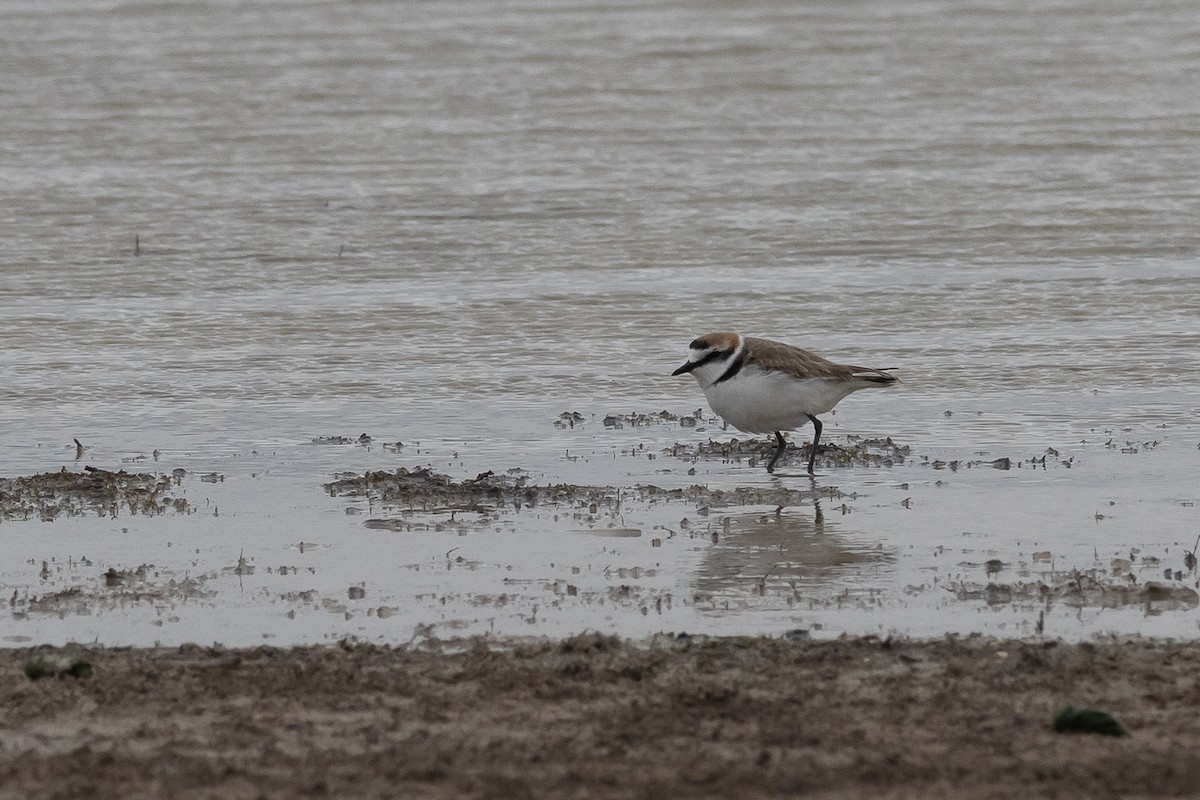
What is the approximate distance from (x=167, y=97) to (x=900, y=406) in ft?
41.0

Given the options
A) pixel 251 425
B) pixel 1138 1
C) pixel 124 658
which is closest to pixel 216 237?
pixel 251 425

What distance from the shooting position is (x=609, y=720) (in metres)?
5.55

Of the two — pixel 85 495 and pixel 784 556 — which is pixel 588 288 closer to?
pixel 85 495

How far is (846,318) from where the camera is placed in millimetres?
13320

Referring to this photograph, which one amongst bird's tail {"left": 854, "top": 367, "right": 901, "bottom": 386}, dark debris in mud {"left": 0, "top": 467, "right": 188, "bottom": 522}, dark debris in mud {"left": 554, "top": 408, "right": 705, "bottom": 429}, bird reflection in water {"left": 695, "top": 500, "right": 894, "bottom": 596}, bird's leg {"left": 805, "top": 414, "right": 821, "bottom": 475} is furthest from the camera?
dark debris in mud {"left": 554, "top": 408, "right": 705, "bottom": 429}

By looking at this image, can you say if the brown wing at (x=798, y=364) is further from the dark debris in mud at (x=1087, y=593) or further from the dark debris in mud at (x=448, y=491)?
the dark debris in mud at (x=1087, y=593)

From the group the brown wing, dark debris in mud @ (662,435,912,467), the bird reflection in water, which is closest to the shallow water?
the bird reflection in water

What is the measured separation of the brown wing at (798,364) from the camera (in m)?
9.79

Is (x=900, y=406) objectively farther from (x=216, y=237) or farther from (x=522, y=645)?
(x=216, y=237)

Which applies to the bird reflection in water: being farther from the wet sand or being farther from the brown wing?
the brown wing

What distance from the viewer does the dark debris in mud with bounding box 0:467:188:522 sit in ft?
27.7

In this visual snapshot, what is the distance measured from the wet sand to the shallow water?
0.58 meters

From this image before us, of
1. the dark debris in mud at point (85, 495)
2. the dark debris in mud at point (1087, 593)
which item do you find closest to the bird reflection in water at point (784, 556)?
the dark debris in mud at point (1087, 593)

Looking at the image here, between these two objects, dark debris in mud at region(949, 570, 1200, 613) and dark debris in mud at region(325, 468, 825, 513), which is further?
dark debris in mud at region(325, 468, 825, 513)
